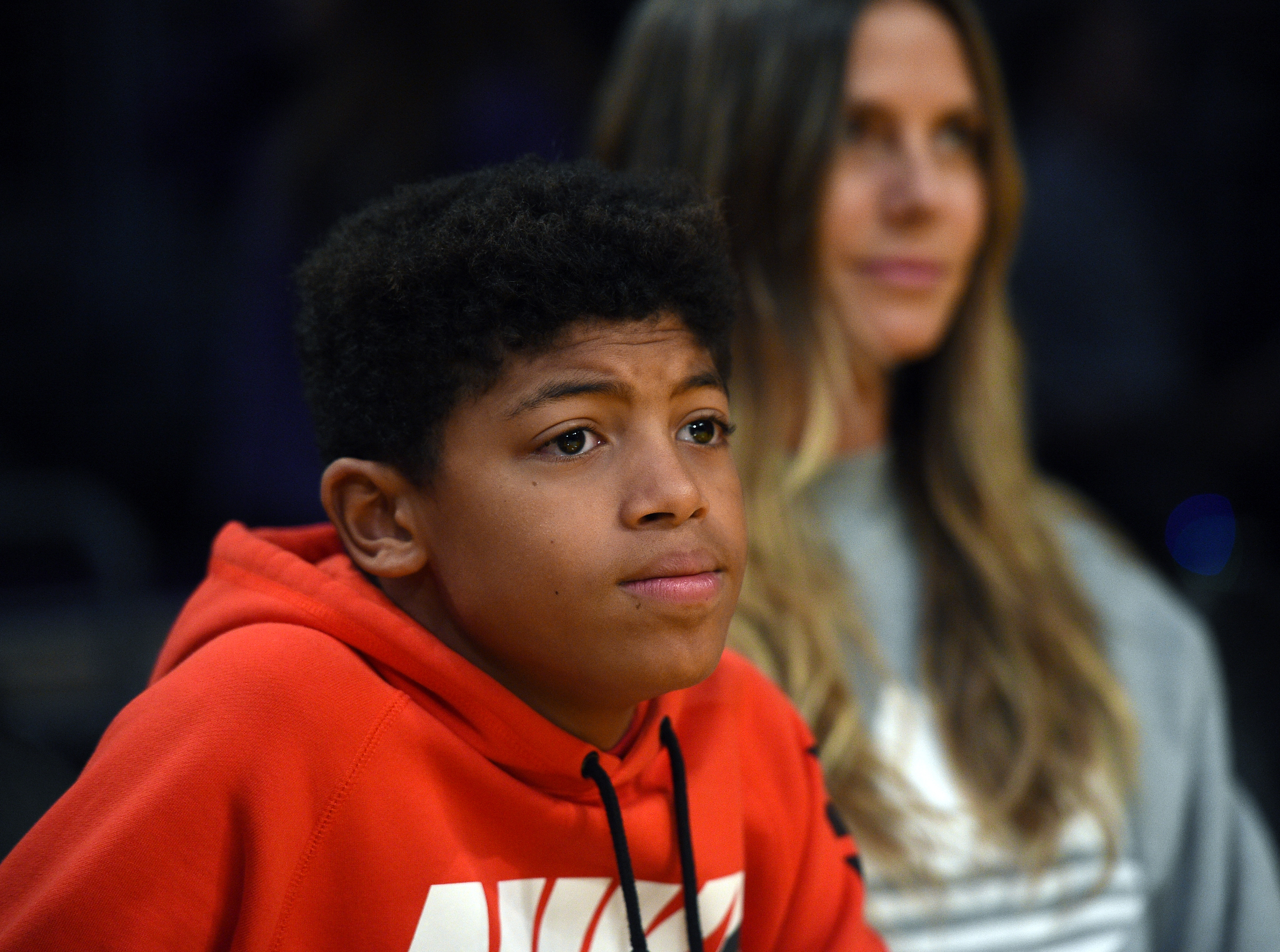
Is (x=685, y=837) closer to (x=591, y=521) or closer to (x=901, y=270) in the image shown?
(x=591, y=521)

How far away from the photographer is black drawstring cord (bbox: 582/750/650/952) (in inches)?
30.2

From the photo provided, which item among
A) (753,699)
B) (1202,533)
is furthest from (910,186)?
(1202,533)

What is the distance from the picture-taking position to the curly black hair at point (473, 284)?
0.70 metres

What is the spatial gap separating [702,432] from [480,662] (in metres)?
0.20

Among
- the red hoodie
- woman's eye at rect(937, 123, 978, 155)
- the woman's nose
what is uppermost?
woman's eye at rect(937, 123, 978, 155)

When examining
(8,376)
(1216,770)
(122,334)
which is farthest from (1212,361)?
(8,376)

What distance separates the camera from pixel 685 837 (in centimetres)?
82

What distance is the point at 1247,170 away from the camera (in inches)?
90.9

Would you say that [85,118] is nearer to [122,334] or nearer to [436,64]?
[122,334]

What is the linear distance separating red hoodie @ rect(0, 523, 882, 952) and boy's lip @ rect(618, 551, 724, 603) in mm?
120

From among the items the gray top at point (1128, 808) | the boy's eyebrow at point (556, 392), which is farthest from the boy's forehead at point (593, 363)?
the gray top at point (1128, 808)

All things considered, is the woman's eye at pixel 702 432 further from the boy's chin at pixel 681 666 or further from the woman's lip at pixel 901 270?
the woman's lip at pixel 901 270

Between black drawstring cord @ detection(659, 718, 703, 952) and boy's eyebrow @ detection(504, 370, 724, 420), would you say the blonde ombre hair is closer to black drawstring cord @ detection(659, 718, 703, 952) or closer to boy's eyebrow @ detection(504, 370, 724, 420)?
black drawstring cord @ detection(659, 718, 703, 952)

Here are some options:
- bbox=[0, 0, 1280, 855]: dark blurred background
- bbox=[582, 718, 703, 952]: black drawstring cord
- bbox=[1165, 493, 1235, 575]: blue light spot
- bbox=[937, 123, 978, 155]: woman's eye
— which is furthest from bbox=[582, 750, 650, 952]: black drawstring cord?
bbox=[1165, 493, 1235, 575]: blue light spot
